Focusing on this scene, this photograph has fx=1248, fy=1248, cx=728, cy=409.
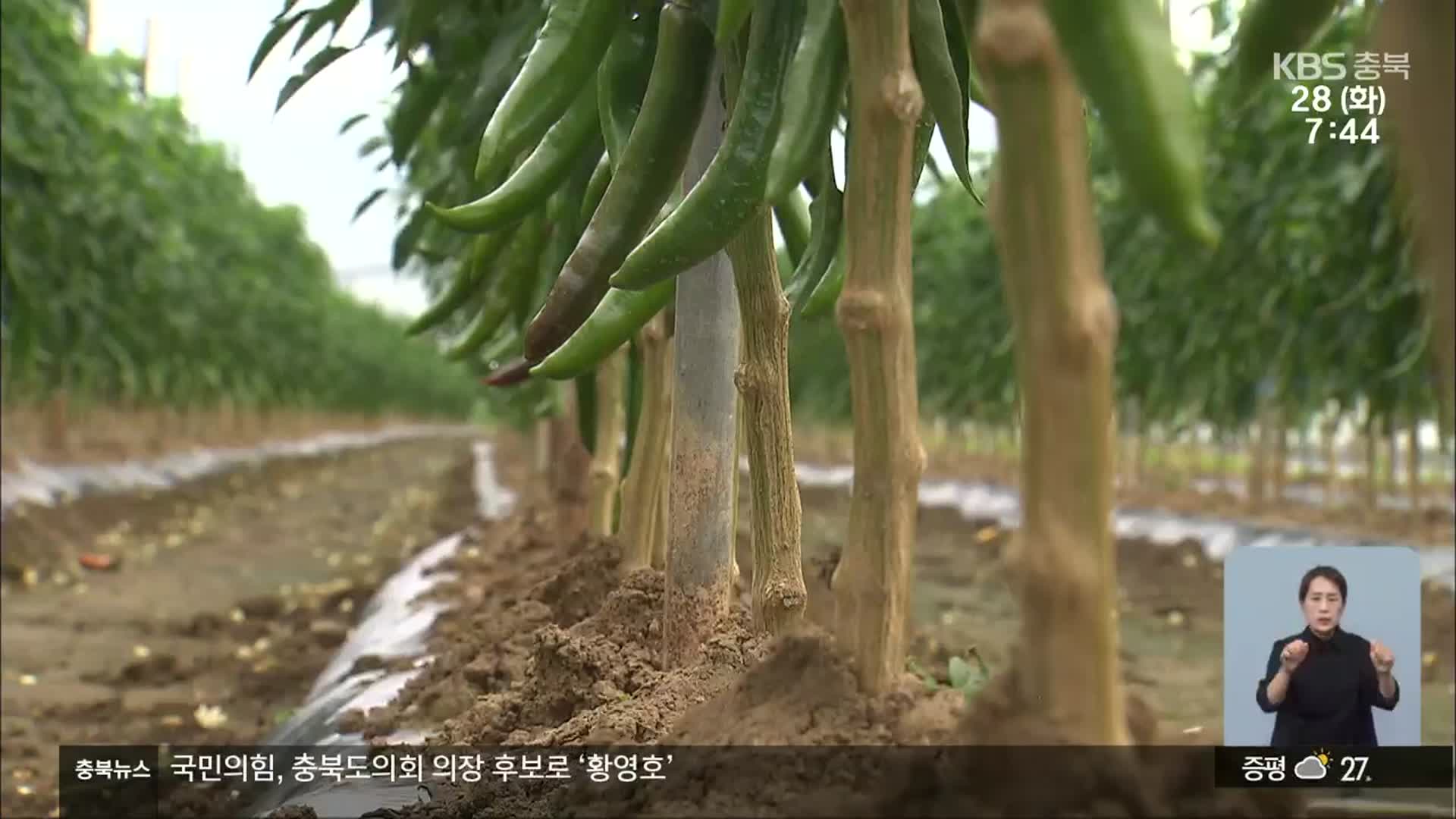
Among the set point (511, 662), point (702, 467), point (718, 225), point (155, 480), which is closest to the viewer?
point (718, 225)

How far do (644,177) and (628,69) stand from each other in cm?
25

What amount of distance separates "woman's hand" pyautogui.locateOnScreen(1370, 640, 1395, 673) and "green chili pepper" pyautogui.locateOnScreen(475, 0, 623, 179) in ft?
3.48

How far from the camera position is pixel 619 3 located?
4.00 ft

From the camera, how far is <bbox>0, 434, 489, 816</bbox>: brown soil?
153 inches

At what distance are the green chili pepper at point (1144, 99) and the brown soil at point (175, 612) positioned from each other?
321cm

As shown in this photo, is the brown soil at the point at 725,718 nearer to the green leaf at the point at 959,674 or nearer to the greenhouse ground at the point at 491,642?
the greenhouse ground at the point at 491,642

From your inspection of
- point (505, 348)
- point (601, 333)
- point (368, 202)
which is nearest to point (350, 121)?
point (368, 202)

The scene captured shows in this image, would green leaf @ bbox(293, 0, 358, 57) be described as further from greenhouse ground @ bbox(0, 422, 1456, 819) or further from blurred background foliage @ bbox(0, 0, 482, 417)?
greenhouse ground @ bbox(0, 422, 1456, 819)

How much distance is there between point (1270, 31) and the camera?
2.78ft

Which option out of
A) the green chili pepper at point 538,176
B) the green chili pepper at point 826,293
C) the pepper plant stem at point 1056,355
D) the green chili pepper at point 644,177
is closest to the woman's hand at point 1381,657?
the green chili pepper at point 826,293

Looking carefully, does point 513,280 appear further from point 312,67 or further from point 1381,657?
point 1381,657

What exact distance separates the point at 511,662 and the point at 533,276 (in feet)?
2.11

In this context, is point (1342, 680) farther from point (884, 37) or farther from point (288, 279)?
point (288, 279)

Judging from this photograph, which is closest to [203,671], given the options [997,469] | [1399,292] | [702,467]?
[702,467]
